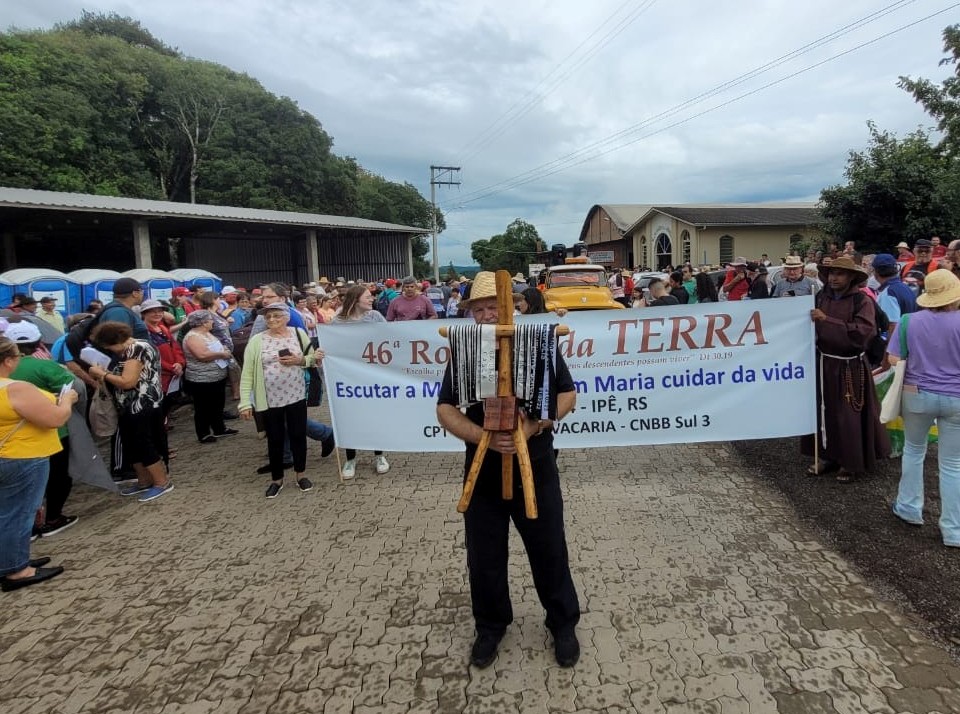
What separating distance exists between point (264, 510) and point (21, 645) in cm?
189

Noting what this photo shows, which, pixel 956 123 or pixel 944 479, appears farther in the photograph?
pixel 956 123

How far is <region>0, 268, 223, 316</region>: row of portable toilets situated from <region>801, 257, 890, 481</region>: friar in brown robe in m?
14.1

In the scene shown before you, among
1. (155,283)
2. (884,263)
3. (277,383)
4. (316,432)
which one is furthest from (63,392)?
(155,283)

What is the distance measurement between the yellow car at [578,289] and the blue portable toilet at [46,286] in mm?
13188

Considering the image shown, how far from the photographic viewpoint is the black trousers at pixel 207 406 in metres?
6.91

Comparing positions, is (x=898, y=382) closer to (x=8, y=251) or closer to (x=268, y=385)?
(x=268, y=385)

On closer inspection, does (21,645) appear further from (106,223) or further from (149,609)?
(106,223)

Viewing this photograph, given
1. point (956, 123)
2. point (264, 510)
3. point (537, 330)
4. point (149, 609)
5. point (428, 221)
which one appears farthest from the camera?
point (428, 221)

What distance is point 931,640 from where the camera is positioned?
282cm

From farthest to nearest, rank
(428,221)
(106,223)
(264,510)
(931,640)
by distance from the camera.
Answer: (428,221), (106,223), (264,510), (931,640)

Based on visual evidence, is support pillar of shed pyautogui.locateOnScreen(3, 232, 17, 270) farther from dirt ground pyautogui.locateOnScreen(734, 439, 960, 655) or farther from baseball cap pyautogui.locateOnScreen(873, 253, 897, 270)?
baseball cap pyautogui.locateOnScreen(873, 253, 897, 270)

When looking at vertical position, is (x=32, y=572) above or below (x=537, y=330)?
below

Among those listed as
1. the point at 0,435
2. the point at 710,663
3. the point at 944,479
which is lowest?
the point at 710,663

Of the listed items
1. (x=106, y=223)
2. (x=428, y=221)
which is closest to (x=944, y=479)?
(x=106, y=223)
